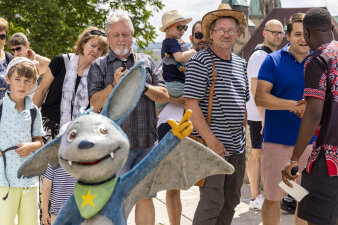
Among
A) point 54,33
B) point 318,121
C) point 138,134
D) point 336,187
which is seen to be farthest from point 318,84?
point 54,33

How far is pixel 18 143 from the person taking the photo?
4.32m

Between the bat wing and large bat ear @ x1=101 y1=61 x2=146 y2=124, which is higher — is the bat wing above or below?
below

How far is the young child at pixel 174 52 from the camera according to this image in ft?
18.5

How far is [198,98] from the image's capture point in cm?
425

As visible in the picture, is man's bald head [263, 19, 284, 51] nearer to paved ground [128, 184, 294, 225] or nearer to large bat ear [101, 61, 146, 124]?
paved ground [128, 184, 294, 225]

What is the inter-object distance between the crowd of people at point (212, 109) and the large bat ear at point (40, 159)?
1.05m

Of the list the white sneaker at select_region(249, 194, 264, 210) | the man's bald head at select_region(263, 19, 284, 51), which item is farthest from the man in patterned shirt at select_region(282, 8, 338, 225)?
the man's bald head at select_region(263, 19, 284, 51)

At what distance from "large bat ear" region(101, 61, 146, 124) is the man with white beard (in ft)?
3.90

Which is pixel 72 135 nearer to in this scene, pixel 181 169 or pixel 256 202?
pixel 181 169

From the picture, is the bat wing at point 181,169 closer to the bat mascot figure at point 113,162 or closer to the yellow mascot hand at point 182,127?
the bat mascot figure at point 113,162

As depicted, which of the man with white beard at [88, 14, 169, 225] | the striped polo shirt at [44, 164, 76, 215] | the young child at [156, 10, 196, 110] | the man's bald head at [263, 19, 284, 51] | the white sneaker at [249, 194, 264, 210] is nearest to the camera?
the man with white beard at [88, 14, 169, 225]

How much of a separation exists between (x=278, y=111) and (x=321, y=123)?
1.04 metres

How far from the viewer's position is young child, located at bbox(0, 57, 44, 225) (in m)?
4.25

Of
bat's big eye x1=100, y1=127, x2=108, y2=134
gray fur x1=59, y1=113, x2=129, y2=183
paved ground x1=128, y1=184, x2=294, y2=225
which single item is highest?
bat's big eye x1=100, y1=127, x2=108, y2=134
